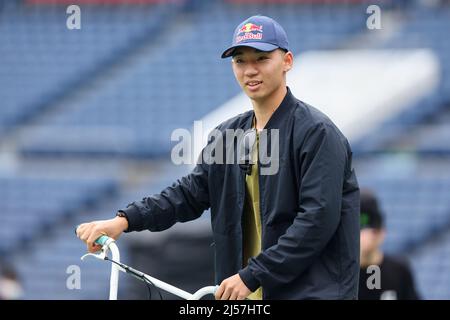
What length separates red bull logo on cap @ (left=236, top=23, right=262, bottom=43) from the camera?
12.4 ft

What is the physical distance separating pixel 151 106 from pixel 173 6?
1.45 meters

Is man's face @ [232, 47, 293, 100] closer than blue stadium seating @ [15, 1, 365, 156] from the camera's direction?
Yes

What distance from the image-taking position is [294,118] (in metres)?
3.77

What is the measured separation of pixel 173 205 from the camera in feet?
13.4

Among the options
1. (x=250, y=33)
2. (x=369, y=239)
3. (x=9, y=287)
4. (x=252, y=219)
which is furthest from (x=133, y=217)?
(x=9, y=287)

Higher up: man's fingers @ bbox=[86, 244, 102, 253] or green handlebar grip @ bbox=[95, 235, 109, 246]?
green handlebar grip @ bbox=[95, 235, 109, 246]

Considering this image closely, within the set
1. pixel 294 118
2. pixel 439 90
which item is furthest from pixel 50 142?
pixel 294 118

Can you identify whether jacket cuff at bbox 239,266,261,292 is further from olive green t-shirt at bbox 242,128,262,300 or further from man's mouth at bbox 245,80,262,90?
man's mouth at bbox 245,80,262,90

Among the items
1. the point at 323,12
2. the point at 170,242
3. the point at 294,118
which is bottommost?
the point at 170,242

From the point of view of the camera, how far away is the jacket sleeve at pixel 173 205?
403 centimetres

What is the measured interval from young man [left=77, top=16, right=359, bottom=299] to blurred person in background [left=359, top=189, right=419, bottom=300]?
1639mm

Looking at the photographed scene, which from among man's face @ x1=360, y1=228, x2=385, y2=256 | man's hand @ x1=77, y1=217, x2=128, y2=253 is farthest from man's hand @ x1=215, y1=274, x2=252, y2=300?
man's face @ x1=360, y1=228, x2=385, y2=256
